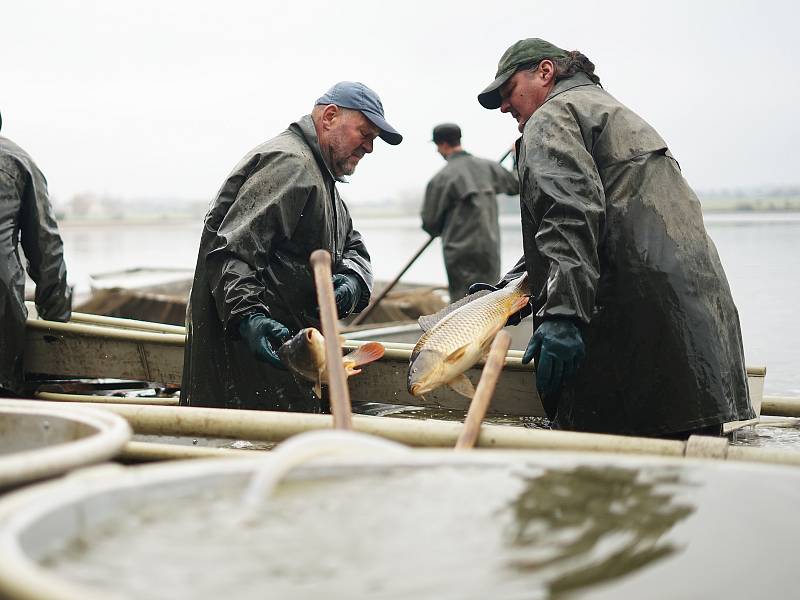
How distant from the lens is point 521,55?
448 centimetres

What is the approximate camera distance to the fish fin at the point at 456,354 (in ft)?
13.3

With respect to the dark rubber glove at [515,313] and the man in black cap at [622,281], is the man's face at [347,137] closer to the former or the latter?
the dark rubber glove at [515,313]

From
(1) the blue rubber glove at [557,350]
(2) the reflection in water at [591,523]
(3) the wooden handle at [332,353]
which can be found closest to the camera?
(2) the reflection in water at [591,523]

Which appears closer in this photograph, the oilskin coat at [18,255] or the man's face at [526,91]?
the man's face at [526,91]

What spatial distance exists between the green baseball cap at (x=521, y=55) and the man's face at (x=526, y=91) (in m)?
0.03

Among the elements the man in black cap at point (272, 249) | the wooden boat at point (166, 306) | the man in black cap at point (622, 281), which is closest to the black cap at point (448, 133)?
the wooden boat at point (166, 306)

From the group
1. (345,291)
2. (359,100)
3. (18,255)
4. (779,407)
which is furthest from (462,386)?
(18,255)

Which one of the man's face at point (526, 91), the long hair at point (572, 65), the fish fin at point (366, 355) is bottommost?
the fish fin at point (366, 355)

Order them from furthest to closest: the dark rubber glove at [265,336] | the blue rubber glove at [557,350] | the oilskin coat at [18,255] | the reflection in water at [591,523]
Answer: the oilskin coat at [18,255]
the dark rubber glove at [265,336]
the blue rubber glove at [557,350]
the reflection in water at [591,523]

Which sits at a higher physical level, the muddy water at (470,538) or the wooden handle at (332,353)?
the wooden handle at (332,353)

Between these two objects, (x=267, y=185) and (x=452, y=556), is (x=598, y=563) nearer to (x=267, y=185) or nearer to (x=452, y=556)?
(x=452, y=556)

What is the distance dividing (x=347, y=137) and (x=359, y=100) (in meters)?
0.19

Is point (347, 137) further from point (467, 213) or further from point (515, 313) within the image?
point (467, 213)

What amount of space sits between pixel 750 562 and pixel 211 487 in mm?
1029
